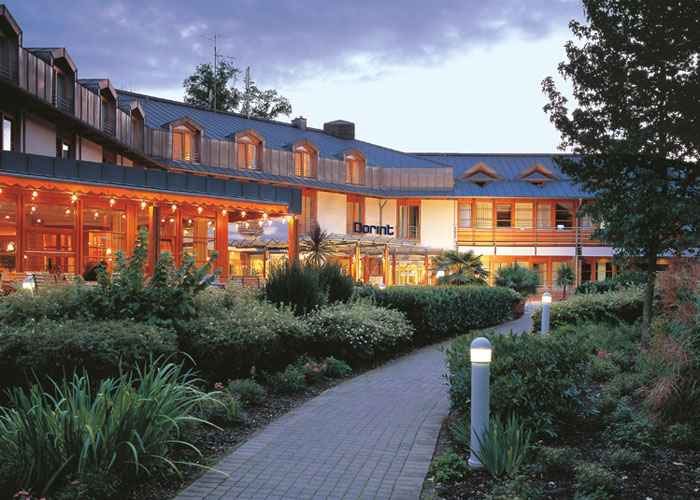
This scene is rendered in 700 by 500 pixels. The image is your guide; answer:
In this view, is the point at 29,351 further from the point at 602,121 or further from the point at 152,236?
the point at 152,236

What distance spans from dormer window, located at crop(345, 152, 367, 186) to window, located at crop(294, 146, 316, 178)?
7.89 ft

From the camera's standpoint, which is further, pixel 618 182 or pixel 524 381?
pixel 618 182

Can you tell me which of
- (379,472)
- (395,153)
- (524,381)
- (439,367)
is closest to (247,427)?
(379,472)

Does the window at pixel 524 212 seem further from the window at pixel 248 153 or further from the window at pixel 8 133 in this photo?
the window at pixel 8 133

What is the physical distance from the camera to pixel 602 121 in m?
10.7

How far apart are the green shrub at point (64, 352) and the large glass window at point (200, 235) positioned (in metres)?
16.0

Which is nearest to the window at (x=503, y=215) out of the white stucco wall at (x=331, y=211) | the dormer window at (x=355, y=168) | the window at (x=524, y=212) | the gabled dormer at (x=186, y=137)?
the window at (x=524, y=212)

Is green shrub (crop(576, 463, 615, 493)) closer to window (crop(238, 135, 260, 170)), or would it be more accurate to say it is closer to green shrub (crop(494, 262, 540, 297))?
green shrub (crop(494, 262, 540, 297))

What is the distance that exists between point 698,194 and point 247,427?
27.2ft

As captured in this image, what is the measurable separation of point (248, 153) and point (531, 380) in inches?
1149

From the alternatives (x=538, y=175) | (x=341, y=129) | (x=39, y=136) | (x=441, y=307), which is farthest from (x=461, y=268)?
(x=341, y=129)

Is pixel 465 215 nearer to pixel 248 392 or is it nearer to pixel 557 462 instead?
pixel 248 392

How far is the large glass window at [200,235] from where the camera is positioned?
22578 mm

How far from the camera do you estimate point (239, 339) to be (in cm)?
796
